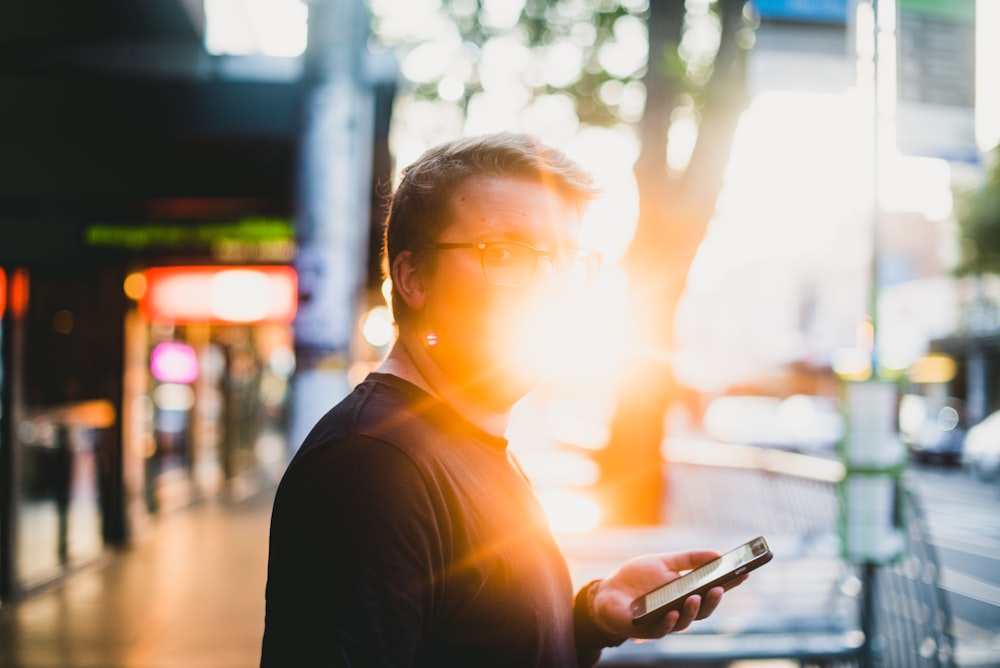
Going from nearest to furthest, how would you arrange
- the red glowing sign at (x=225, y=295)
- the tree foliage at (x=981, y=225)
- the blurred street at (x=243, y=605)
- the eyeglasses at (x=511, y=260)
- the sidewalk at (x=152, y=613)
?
the eyeglasses at (x=511, y=260) → the blurred street at (x=243, y=605) → the sidewalk at (x=152, y=613) → the red glowing sign at (x=225, y=295) → the tree foliage at (x=981, y=225)

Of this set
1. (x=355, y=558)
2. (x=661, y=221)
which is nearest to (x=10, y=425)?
(x=661, y=221)

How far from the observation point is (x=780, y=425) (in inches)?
973

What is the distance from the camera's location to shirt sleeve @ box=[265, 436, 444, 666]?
111cm

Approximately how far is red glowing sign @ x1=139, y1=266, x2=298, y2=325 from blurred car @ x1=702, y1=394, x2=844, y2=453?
19.2 meters

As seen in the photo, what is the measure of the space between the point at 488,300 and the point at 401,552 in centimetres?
50

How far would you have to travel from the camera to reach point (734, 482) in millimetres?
11391

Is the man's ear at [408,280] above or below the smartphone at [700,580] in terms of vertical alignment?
above

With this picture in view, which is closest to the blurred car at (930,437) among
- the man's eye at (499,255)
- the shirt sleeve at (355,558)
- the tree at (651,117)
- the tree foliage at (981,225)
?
the tree foliage at (981,225)

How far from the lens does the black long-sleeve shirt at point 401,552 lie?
3.68ft

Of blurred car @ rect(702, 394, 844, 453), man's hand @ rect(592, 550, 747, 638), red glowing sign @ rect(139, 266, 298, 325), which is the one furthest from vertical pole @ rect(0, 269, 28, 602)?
blurred car @ rect(702, 394, 844, 453)

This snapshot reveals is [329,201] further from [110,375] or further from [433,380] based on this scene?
[110,375]

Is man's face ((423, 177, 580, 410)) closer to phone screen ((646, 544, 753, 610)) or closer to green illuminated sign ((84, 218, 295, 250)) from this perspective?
phone screen ((646, 544, 753, 610))

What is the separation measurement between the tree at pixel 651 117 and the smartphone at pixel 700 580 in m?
4.38

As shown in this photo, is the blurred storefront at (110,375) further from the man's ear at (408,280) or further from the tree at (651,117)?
the man's ear at (408,280)
